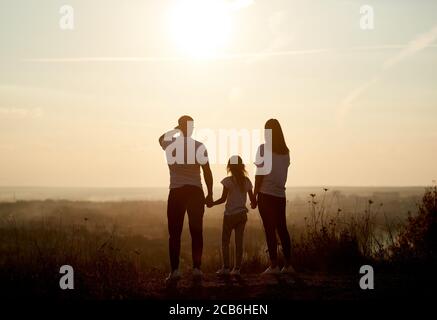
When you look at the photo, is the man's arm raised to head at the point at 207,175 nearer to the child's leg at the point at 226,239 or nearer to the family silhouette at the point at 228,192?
the family silhouette at the point at 228,192

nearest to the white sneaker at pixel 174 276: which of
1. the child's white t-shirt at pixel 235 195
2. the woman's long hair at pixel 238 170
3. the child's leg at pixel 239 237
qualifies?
the child's leg at pixel 239 237

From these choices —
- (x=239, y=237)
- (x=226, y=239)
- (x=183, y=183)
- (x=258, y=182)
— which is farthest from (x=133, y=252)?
(x=258, y=182)

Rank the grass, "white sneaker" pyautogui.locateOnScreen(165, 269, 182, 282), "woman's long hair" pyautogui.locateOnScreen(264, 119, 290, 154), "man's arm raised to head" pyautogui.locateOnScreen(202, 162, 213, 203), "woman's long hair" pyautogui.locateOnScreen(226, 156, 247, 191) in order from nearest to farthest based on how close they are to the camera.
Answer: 1. the grass
2. "white sneaker" pyautogui.locateOnScreen(165, 269, 182, 282)
3. "man's arm raised to head" pyautogui.locateOnScreen(202, 162, 213, 203)
4. "woman's long hair" pyautogui.locateOnScreen(264, 119, 290, 154)
5. "woman's long hair" pyautogui.locateOnScreen(226, 156, 247, 191)

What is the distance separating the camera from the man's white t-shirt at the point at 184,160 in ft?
34.1

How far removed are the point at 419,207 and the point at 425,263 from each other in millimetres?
2812

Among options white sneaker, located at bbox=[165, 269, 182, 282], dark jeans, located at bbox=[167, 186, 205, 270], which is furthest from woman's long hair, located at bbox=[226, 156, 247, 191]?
white sneaker, located at bbox=[165, 269, 182, 282]

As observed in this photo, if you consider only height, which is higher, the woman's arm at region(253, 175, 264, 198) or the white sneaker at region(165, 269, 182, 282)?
the woman's arm at region(253, 175, 264, 198)

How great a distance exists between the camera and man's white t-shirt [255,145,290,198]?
1095cm

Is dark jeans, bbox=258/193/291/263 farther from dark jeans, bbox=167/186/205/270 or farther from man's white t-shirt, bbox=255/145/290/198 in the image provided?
dark jeans, bbox=167/186/205/270

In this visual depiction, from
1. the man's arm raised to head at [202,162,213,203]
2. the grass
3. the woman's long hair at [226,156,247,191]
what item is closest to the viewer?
the grass

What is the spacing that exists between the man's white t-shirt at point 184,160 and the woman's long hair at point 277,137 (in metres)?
1.19
